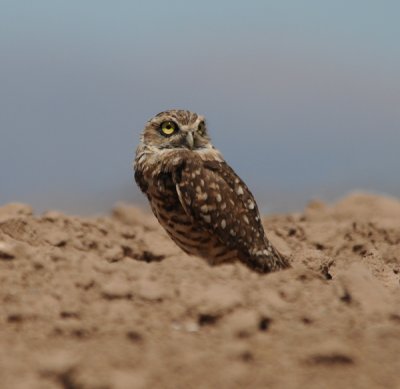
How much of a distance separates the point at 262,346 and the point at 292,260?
15.1 feet

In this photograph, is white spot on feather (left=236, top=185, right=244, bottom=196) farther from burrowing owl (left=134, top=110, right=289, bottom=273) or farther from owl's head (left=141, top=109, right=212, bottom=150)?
owl's head (left=141, top=109, right=212, bottom=150)

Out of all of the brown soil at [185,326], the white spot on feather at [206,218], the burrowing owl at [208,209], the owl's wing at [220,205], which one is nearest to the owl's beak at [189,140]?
the burrowing owl at [208,209]

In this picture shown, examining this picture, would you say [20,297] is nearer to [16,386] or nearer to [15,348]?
[15,348]

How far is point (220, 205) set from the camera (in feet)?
28.7

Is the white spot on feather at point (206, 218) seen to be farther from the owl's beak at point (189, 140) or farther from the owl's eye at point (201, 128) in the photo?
the owl's eye at point (201, 128)

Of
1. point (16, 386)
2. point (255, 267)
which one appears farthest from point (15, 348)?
point (255, 267)

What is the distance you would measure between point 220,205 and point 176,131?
3.99ft

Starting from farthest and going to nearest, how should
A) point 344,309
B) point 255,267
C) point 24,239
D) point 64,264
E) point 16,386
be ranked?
point 24,239 < point 255,267 < point 64,264 < point 344,309 < point 16,386

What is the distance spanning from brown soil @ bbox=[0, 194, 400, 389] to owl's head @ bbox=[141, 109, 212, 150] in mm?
2663

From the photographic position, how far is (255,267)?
877 centimetres

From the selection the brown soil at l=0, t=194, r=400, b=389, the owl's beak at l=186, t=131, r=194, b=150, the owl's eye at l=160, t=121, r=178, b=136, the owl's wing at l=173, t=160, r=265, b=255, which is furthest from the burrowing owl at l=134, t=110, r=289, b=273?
the brown soil at l=0, t=194, r=400, b=389

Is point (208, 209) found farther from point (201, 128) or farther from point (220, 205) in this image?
point (201, 128)

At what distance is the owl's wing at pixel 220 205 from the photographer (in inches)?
341

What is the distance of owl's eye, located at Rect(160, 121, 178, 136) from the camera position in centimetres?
967
